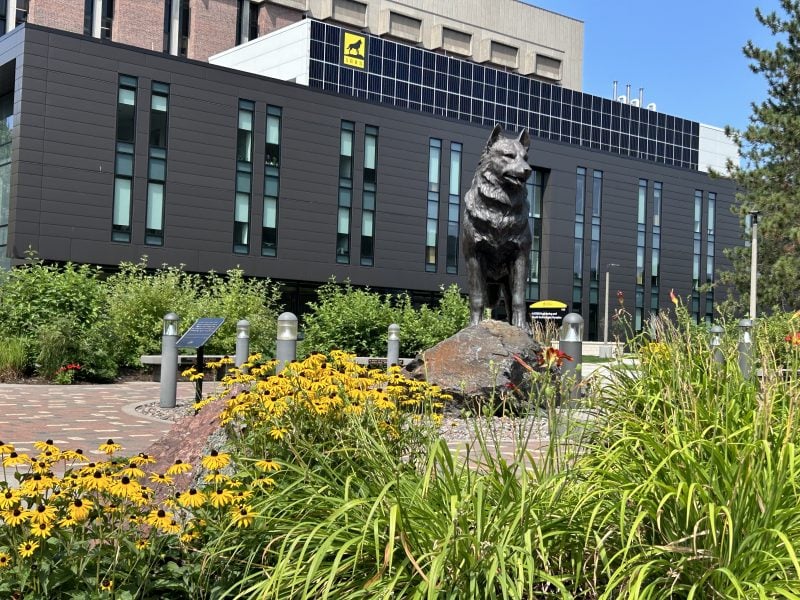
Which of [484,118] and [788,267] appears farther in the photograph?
[484,118]

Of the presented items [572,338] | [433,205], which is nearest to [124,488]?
[572,338]

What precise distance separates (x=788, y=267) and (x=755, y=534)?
27319 millimetres

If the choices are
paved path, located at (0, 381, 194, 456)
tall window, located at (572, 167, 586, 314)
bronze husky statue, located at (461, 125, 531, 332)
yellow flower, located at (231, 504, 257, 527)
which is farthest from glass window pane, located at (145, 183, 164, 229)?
yellow flower, located at (231, 504, 257, 527)

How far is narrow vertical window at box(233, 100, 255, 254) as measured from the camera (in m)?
39.4

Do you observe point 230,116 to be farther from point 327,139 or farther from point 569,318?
point 569,318

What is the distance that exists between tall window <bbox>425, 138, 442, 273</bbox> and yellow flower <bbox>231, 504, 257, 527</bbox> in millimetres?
43014

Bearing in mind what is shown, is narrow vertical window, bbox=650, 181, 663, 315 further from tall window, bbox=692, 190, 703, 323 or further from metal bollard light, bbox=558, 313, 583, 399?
metal bollard light, bbox=558, 313, 583, 399

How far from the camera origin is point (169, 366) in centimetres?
1285

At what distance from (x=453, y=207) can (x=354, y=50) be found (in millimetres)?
10830

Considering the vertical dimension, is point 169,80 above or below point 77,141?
above

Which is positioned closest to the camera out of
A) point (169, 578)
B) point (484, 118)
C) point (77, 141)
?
point (169, 578)

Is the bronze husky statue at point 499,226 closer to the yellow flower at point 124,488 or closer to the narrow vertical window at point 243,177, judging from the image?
the yellow flower at point 124,488

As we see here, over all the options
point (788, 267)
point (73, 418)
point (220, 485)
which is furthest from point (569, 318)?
point (788, 267)

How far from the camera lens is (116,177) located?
35875 millimetres
